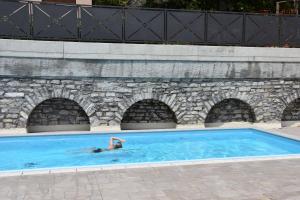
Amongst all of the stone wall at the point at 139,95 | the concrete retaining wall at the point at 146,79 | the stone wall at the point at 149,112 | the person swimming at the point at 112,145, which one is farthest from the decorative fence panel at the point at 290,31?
the person swimming at the point at 112,145

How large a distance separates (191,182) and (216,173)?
84cm

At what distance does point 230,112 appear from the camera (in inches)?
591

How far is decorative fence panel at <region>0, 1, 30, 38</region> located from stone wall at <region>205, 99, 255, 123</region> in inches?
301

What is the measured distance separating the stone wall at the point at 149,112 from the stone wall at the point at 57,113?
1833 millimetres

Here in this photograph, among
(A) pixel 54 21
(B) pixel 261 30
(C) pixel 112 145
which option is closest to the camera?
(C) pixel 112 145

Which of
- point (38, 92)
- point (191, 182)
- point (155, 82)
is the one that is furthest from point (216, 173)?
point (38, 92)

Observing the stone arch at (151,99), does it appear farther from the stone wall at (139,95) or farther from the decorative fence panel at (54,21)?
the decorative fence panel at (54,21)

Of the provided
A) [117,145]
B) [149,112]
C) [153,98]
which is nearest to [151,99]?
[153,98]

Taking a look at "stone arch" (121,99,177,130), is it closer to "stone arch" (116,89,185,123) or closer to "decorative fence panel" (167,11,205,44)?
"stone arch" (116,89,185,123)

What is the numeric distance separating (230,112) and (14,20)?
29.2ft

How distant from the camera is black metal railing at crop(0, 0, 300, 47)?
12.5 metres

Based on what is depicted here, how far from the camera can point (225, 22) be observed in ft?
47.6

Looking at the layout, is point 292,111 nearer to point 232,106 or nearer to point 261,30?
point 232,106

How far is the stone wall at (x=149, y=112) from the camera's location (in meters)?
Answer: 14.4
